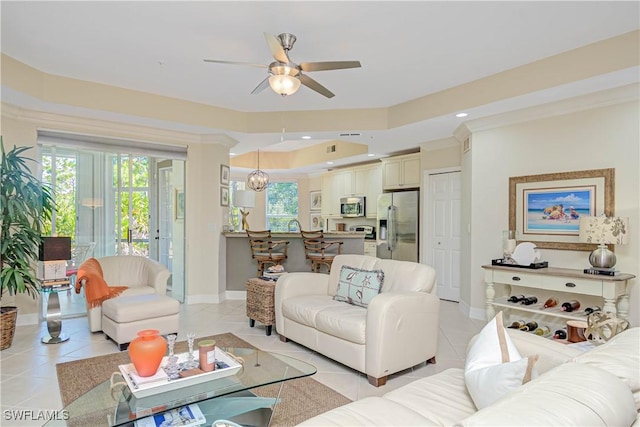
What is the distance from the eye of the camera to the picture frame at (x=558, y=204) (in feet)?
11.9

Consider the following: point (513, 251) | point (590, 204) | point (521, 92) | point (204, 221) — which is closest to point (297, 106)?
point (204, 221)

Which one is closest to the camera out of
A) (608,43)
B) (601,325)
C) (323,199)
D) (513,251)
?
(601,325)

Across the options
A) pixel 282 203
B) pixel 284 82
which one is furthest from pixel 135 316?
pixel 282 203

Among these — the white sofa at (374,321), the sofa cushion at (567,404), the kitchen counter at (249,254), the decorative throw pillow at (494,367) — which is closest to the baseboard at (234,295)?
the kitchen counter at (249,254)

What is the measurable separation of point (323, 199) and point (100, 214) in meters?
5.03

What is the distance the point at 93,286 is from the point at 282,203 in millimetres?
6267

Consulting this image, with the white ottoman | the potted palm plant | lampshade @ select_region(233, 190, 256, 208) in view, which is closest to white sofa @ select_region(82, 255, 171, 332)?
the white ottoman

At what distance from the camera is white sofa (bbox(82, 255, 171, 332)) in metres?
4.22

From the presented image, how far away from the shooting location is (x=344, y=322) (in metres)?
2.92

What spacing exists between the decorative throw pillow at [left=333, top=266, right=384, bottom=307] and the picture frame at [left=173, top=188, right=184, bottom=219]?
120 inches

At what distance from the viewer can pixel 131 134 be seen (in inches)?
195

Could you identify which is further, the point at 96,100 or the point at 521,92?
the point at 96,100

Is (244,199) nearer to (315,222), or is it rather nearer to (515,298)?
(315,222)

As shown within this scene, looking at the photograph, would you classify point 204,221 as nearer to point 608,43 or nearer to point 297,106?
point 297,106
